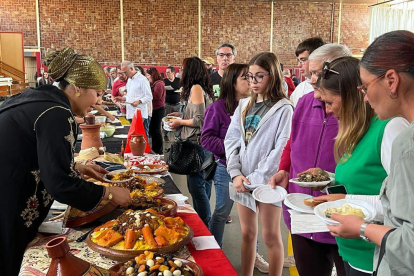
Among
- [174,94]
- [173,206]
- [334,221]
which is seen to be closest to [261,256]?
[173,206]

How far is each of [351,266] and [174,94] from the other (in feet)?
24.3

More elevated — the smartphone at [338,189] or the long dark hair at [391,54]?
the long dark hair at [391,54]

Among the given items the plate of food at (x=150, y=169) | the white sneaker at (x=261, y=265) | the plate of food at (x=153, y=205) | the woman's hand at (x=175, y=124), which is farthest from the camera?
the woman's hand at (x=175, y=124)

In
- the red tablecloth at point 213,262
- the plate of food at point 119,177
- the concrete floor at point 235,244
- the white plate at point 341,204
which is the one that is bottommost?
the concrete floor at point 235,244

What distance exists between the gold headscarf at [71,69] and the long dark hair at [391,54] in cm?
105

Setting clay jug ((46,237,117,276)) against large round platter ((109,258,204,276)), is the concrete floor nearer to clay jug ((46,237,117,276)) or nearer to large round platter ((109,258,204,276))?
large round platter ((109,258,204,276))

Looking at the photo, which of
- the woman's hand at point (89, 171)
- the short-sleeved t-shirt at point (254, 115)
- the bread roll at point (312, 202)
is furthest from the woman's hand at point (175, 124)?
the bread roll at point (312, 202)

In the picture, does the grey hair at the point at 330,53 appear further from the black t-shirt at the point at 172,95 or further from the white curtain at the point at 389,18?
the white curtain at the point at 389,18

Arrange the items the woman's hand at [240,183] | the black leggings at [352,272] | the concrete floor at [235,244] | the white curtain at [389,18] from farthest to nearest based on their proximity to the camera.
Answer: the white curtain at [389,18] → the concrete floor at [235,244] → the woman's hand at [240,183] → the black leggings at [352,272]

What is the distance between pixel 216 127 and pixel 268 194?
40.2 inches

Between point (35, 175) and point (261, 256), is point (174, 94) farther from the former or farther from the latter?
point (35, 175)

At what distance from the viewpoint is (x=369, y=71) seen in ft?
3.62

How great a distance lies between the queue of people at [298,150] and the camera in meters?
1.05

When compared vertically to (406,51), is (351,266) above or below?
below
